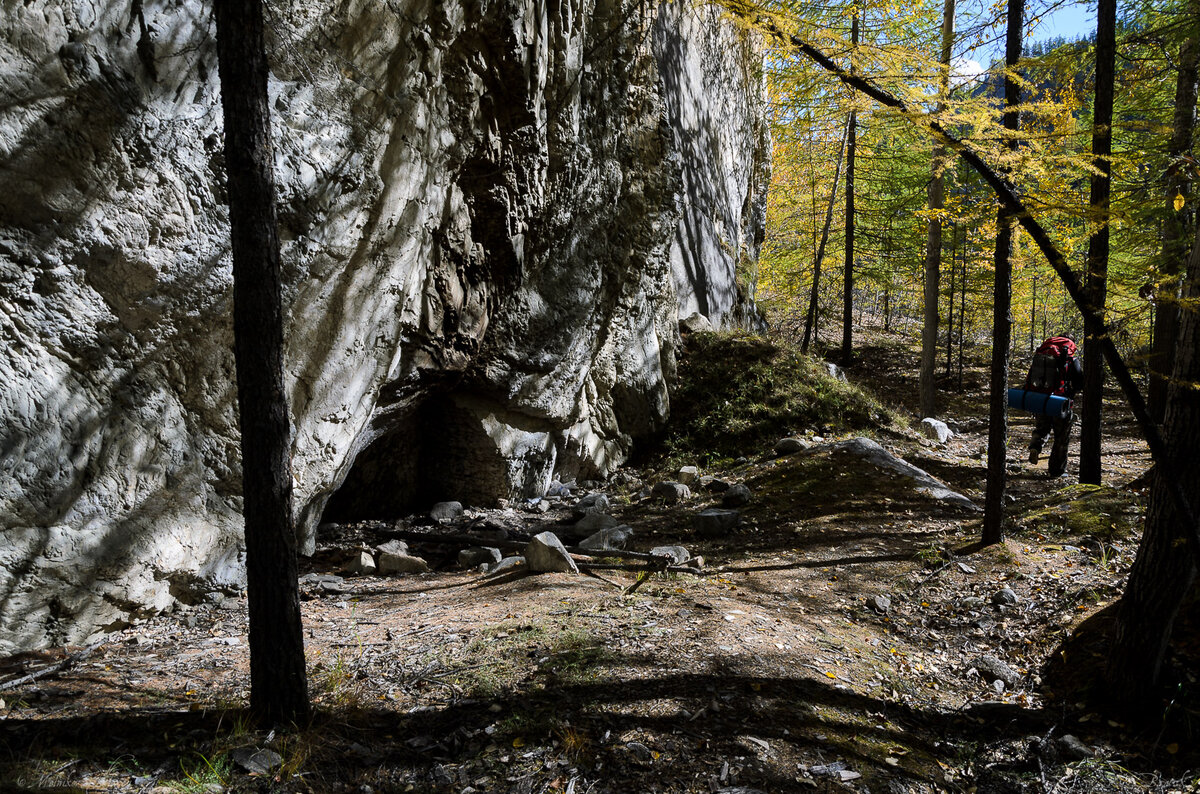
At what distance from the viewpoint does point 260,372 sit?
333cm

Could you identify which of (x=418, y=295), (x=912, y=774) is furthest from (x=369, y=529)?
(x=912, y=774)

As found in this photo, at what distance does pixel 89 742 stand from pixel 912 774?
415 cm

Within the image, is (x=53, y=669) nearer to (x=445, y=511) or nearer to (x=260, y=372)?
(x=260, y=372)

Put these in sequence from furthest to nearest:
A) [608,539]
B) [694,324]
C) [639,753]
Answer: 1. [694,324]
2. [608,539]
3. [639,753]


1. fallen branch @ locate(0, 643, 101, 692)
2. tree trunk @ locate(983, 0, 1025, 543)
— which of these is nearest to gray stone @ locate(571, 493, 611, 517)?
tree trunk @ locate(983, 0, 1025, 543)

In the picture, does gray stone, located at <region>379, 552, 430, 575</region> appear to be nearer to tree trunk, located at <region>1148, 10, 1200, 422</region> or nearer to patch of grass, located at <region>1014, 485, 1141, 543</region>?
patch of grass, located at <region>1014, 485, 1141, 543</region>

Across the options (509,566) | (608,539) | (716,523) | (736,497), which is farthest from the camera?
(736,497)

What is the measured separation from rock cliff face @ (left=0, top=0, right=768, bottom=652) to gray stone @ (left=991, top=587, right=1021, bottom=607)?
237 inches

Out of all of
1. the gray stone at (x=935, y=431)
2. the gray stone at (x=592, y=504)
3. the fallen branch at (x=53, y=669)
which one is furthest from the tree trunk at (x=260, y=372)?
A: the gray stone at (x=935, y=431)

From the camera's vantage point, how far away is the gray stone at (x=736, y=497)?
920 cm

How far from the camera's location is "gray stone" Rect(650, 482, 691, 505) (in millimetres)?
9845

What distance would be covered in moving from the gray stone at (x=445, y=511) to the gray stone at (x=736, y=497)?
11.9 feet

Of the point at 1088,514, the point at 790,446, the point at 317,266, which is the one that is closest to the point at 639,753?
the point at 317,266

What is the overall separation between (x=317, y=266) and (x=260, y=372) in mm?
2857
